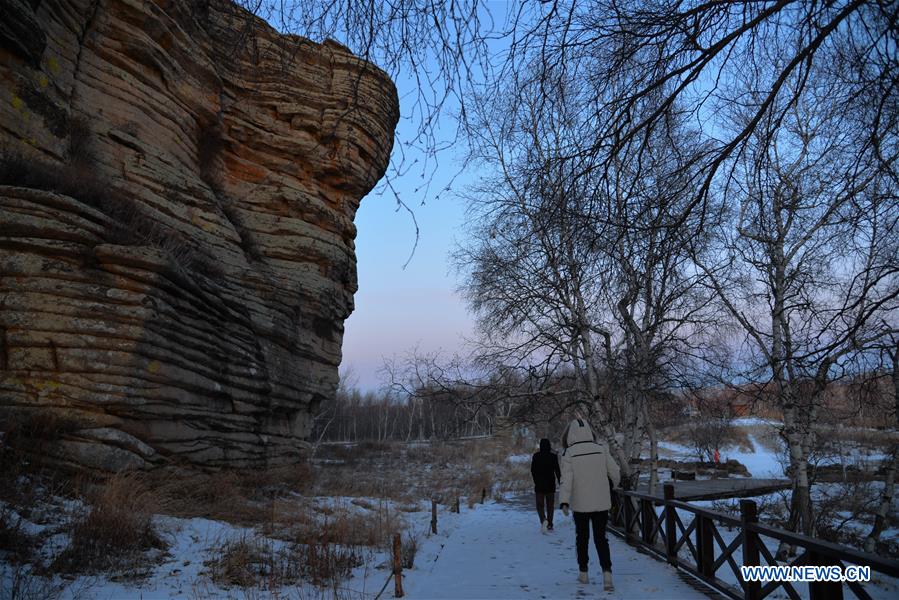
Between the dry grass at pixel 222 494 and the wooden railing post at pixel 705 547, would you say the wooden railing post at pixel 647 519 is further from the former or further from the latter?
the dry grass at pixel 222 494

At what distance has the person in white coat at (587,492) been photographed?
588cm

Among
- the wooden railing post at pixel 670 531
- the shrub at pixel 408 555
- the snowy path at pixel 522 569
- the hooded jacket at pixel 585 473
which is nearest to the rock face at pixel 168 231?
the hooded jacket at pixel 585 473

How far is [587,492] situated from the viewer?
5.98m

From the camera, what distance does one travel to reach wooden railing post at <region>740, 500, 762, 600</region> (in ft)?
15.8

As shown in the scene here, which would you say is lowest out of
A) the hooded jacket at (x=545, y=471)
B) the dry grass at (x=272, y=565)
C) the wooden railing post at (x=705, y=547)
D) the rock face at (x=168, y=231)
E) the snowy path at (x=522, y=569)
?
the snowy path at (x=522, y=569)

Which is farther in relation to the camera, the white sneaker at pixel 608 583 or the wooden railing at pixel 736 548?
the white sneaker at pixel 608 583

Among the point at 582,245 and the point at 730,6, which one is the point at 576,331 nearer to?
the point at 582,245

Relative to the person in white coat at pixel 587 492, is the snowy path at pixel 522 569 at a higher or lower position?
lower

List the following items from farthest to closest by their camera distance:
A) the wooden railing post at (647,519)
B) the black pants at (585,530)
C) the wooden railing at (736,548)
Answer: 1. the wooden railing post at (647,519)
2. the black pants at (585,530)
3. the wooden railing at (736,548)

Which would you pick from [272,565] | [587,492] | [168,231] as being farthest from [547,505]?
[168,231]

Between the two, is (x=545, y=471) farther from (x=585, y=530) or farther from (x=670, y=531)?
(x=585, y=530)

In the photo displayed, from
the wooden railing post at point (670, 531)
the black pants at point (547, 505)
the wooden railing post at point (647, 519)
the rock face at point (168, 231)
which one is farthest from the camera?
the black pants at point (547, 505)

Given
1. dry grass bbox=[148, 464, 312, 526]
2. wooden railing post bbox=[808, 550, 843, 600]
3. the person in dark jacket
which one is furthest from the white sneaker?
dry grass bbox=[148, 464, 312, 526]

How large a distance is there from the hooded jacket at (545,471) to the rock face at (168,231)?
6.91m
